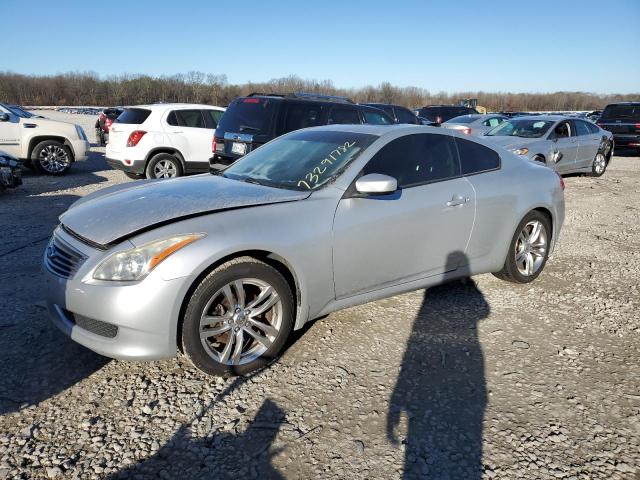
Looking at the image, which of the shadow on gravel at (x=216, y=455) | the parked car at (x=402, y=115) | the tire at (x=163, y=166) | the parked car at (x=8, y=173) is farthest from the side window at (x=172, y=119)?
the shadow on gravel at (x=216, y=455)

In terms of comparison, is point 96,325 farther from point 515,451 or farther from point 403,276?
point 515,451

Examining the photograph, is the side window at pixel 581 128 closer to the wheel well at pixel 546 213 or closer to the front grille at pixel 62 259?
the wheel well at pixel 546 213

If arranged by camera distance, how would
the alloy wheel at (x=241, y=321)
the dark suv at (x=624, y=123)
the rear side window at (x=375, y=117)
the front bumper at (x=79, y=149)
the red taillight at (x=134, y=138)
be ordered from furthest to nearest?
the dark suv at (x=624, y=123) < the front bumper at (x=79, y=149) < the red taillight at (x=134, y=138) < the rear side window at (x=375, y=117) < the alloy wheel at (x=241, y=321)

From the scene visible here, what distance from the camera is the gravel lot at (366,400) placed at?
2363mm

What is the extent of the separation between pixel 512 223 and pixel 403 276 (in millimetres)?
1397

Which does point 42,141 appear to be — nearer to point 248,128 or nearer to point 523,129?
point 248,128

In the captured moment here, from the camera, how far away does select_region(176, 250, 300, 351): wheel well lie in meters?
2.83

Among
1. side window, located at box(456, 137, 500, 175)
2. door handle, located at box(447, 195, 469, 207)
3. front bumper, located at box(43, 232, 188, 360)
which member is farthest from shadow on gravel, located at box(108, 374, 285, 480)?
side window, located at box(456, 137, 500, 175)

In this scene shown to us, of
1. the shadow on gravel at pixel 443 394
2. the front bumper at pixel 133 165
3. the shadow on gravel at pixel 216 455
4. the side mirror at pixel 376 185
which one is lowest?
the shadow on gravel at pixel 443 394

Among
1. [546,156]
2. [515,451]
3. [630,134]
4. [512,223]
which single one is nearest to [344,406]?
[515,451]

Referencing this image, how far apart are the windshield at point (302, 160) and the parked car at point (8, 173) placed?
21.8ft

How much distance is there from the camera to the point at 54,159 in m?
11.4

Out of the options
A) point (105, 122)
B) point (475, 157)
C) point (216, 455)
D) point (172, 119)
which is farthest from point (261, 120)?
point (105, 122)

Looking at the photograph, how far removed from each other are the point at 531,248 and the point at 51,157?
10824mm
